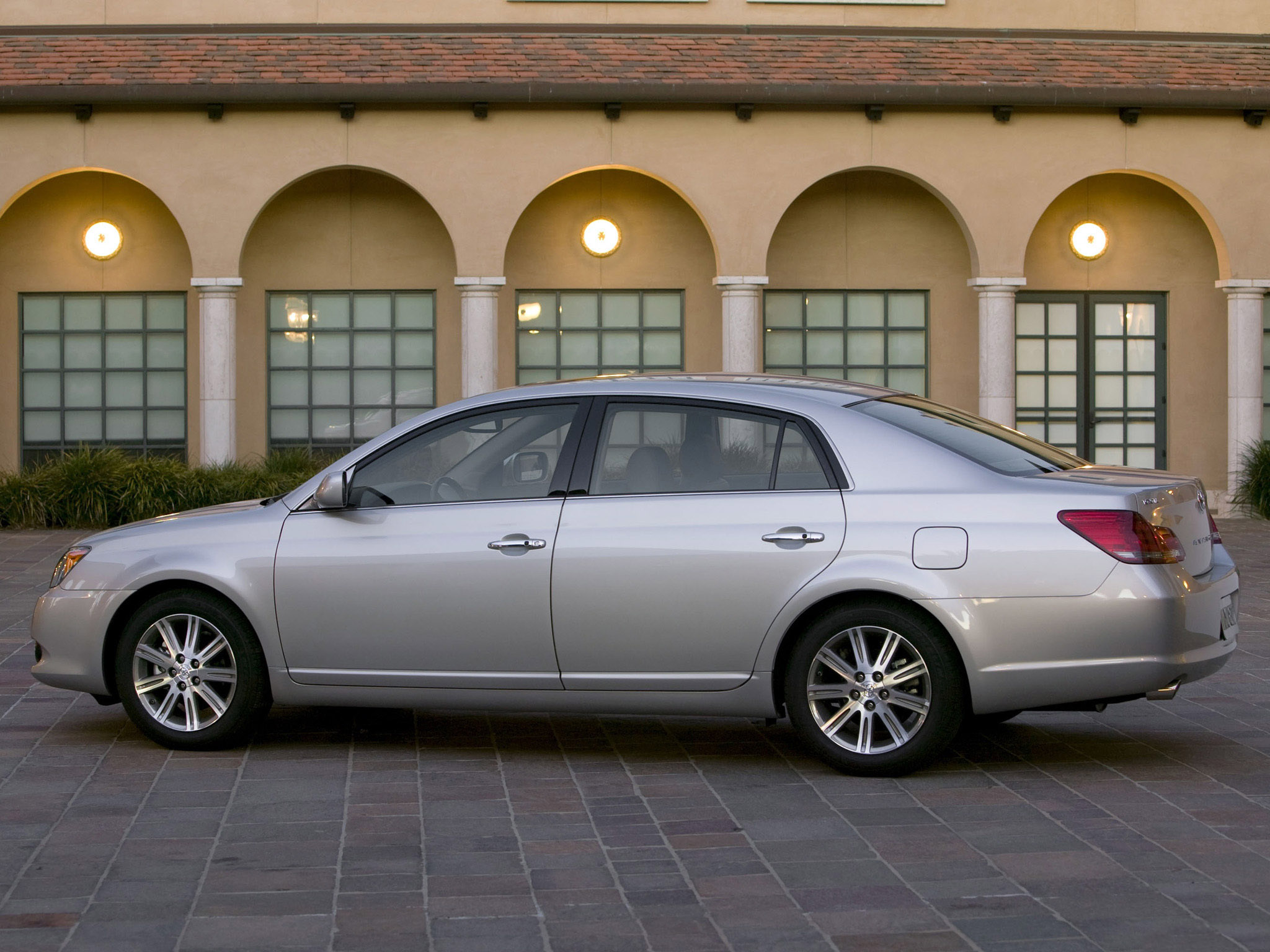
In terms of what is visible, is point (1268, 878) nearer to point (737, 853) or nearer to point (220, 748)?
point (737, 853)

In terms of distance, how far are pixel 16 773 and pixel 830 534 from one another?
3.29m

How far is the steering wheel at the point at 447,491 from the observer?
6426mm

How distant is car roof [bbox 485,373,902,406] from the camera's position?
20.9 ft

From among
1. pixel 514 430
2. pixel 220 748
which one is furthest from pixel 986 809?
pixel 220 748

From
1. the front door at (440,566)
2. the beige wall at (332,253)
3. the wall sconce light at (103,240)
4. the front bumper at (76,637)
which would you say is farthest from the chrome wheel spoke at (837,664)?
the wall sconce light at (103,240)

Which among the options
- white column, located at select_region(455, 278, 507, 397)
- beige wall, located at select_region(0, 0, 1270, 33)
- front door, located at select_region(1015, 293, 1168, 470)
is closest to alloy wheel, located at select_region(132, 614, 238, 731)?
white column, located at select_region(455, 278, 507, 397)

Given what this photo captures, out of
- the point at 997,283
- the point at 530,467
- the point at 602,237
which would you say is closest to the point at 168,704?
the point at 530,467

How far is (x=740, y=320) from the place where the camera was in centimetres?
1770

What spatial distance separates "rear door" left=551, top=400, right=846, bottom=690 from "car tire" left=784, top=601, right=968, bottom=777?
217mm

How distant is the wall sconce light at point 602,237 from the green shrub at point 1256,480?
7.65 meters

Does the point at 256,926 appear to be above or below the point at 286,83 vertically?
below

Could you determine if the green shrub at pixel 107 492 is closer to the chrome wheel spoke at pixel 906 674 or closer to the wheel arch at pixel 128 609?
the wheel arch at pixel 128 609

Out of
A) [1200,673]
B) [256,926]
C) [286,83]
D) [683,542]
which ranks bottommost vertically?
[256,926]

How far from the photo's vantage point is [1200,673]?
5.89m
